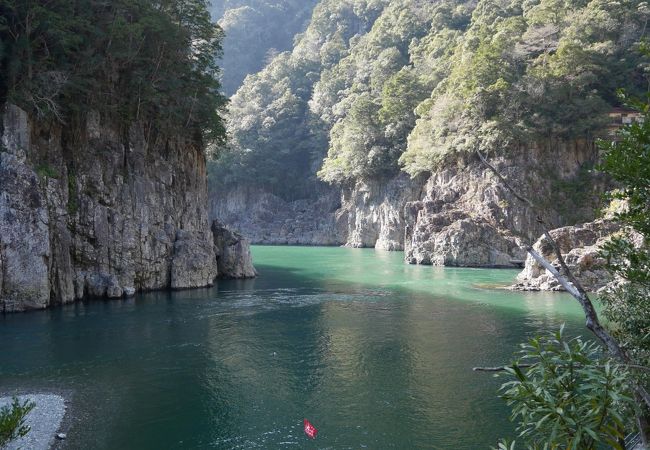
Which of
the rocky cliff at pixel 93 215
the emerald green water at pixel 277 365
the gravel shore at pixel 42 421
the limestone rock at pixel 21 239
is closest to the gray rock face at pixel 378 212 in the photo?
the rocky cliff at pixel 93 215

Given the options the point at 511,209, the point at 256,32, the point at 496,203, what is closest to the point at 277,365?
the point at 496,203

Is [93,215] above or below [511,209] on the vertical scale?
below

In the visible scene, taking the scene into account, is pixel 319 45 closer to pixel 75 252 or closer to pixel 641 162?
pixel 75 252

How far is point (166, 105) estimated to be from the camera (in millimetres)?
36156

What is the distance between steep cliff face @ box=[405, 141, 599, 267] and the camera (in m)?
48.8

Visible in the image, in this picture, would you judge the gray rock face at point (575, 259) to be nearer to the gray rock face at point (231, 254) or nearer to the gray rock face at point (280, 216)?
the gray rock face at point (231, 254)

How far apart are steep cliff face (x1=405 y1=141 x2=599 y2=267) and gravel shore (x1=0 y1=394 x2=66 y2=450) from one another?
4093 centimetres

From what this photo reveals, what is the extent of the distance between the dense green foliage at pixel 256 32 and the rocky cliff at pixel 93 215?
100 metres

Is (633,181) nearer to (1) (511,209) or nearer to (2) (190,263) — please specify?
(2) (190,263)

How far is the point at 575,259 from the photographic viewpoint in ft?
109

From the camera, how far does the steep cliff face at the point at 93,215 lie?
24797mm

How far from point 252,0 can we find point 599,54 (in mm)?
123705

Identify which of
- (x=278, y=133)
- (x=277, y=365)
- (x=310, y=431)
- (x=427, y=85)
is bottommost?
(x=310, y=431)

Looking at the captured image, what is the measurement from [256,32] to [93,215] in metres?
124
